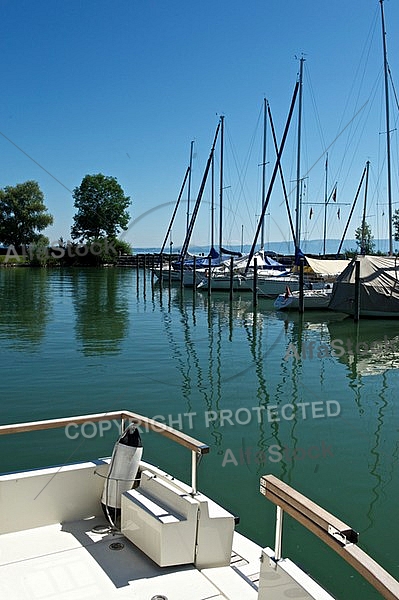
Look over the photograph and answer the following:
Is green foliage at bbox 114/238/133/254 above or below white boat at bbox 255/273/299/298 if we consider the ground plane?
above

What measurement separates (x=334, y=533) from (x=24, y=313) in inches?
1189

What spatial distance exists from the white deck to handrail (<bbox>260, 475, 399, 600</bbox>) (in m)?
0.96

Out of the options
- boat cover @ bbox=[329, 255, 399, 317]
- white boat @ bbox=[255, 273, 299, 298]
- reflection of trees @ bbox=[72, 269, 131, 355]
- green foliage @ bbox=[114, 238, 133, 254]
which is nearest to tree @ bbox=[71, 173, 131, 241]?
reflection of trees @ bbox=[72, 269, 131, 355]

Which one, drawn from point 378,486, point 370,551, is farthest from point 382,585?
point 378,486

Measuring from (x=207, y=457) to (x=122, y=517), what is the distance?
4.40 metres

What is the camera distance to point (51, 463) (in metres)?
9.23

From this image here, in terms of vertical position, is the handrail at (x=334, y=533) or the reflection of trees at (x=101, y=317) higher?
the handrail at (x=334, y=533)

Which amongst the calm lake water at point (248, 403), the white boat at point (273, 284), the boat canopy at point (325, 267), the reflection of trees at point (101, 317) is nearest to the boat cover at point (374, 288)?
the calm lake water at point (248, 403)

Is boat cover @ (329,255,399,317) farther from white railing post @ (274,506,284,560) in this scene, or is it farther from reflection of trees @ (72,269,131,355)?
white railing post @ (274,506,284,560)

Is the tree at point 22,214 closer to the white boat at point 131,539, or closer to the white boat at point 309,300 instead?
the white boat at point 309,300

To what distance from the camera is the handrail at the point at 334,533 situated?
302 centimetres

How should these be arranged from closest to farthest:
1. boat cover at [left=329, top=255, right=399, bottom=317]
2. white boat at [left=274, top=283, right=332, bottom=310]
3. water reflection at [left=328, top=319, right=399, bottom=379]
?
water reflection at [left=328, top=319, right=399, bottom=379] → boat cover at [left=329, top=255, right=399, bottom=317] → white boat at [left=274, top=283, right=332, bottom=310]

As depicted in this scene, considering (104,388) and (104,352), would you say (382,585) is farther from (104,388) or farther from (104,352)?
(104,352)

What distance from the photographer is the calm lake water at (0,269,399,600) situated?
7883mm
